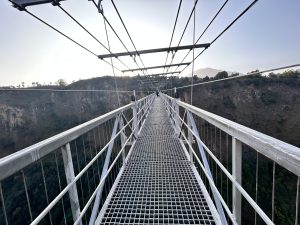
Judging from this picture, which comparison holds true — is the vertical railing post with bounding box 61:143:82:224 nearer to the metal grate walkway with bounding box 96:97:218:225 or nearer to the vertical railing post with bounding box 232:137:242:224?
the metal grate walkway with bounding box 96:97:218:225

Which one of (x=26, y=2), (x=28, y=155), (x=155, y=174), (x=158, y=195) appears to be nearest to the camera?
(x=28, y=155)

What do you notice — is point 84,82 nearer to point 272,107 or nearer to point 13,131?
point 13,131

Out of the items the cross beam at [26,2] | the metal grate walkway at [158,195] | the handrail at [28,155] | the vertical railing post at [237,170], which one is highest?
the cross beam at [26,2]

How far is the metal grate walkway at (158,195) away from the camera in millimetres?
1550

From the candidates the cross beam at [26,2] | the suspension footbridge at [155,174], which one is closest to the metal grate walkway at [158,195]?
the suspension footbridge at [155,174]

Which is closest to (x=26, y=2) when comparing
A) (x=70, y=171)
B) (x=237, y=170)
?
(x=70, y=171)

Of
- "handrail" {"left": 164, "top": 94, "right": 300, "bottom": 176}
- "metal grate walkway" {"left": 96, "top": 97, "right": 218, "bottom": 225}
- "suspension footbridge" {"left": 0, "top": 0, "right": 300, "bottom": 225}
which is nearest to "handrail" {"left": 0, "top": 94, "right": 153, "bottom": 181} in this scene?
"suspension footbridge" {"left": 0, "top": 0, "right": 300, "bottom": 225}

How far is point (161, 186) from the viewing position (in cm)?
202

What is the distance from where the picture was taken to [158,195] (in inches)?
73.4

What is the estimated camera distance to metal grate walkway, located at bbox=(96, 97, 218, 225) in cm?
155

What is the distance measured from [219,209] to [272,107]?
39019 mm

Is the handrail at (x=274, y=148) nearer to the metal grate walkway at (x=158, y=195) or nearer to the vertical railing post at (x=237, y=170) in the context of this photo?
the vertical railing post at (x=237, y=170)

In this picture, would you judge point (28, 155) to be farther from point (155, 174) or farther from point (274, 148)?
point (155, 174)

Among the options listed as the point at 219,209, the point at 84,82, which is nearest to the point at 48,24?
the point at 219,209
